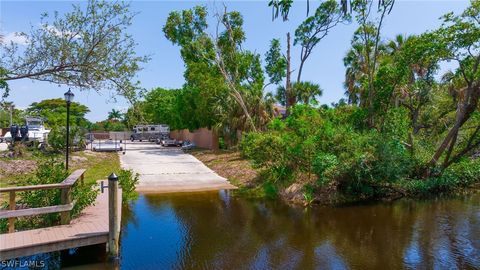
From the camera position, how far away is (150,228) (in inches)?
367

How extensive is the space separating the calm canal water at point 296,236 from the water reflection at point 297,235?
2 cm

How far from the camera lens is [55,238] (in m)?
6.20

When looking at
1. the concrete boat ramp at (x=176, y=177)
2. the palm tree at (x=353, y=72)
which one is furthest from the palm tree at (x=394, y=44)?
the concrete boat ramp at (x=176, y=177)

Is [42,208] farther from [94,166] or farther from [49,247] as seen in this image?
[94,166]

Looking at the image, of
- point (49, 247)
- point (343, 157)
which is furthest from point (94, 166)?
point (49, 247)

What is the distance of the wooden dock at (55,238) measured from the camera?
228 inches

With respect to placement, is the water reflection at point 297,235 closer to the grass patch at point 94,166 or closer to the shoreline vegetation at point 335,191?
the shoreline vegetation at point 335,191

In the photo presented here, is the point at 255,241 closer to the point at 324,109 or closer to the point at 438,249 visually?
the point at 438,249

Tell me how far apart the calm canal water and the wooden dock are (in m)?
0.58

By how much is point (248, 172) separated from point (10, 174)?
10355 millimetres

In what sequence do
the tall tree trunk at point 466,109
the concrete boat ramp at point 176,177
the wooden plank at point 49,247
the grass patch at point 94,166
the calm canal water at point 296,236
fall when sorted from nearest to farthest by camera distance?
1. the wooden plank at point 49,247
2. the calm canal water at point 296,236
3. the tall tree trunk at point 466,109
4. the concrete boat ramp at point 176,177
5. the grass patch at point 94,166

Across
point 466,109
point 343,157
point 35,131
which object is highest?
point 466,109

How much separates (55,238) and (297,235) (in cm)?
518

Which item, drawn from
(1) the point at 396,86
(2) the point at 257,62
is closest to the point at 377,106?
(1) the point at 396,86
